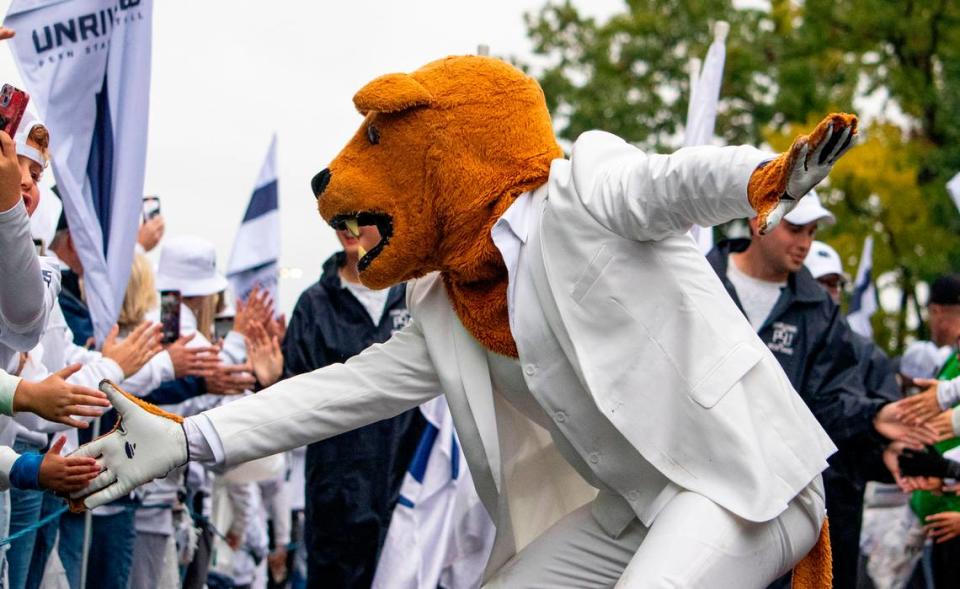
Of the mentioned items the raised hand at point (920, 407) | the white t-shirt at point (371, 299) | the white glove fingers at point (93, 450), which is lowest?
the raised hand at point (920, 407)

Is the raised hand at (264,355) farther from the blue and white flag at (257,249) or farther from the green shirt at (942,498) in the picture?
the green shirt at (942,498)

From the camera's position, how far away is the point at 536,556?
470 centimetres

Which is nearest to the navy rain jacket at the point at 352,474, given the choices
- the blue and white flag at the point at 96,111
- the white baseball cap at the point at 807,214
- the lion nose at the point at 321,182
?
the blue and white flag at the point at 96,111

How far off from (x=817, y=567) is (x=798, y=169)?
1.50 m

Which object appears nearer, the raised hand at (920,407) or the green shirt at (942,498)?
the raised hand at (920,407)

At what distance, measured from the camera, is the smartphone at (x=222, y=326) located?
840 centimetres

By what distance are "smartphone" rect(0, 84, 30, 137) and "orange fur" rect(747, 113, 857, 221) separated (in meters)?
2.21

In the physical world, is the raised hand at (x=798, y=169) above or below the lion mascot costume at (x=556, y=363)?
above

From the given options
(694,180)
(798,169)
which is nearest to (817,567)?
(694,180)

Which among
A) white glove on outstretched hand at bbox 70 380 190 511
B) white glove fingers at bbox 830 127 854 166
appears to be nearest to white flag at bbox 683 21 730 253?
white glove on outstretched hand at bbox 70 380 190 511

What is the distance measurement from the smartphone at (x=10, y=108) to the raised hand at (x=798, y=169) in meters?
2.22

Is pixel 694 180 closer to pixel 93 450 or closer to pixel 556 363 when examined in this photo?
pixel 556 363

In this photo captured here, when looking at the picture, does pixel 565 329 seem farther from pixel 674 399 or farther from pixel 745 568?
pixel 745 568

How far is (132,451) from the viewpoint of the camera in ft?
14.5
